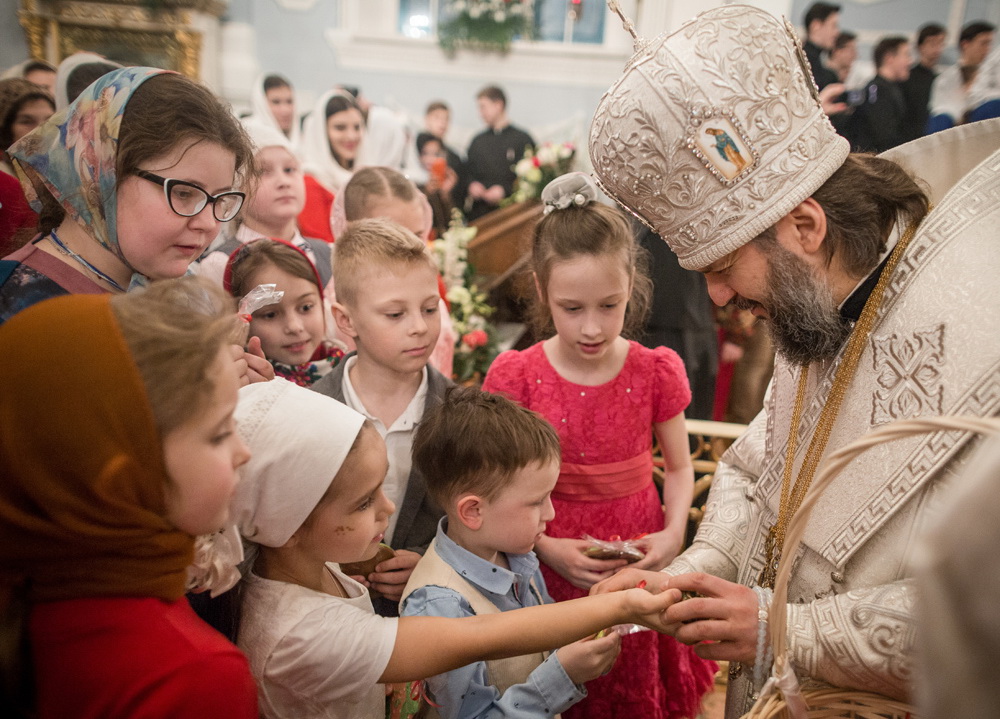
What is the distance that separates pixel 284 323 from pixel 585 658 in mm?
1454

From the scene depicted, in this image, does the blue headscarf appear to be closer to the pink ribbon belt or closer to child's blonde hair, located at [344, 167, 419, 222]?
the pink ribbon belt

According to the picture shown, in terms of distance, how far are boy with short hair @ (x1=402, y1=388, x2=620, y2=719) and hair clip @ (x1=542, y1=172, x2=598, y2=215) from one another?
84 cm

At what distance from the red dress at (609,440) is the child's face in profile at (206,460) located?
129 centimetres

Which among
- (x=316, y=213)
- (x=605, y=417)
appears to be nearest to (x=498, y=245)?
(x=316, y=213)

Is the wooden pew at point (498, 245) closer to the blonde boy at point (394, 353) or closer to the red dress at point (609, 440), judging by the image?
the red dress at point (609, 440)

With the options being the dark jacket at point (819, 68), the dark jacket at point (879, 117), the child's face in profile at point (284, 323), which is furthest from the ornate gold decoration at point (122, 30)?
the child's face in profile at point (284, 323)

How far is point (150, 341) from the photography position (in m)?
1.05

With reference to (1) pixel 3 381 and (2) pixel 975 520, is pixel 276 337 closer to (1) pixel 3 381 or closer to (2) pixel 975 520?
(1) pixel 3 381

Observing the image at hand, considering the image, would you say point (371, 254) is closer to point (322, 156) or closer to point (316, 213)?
point (316, 213)

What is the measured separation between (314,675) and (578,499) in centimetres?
119

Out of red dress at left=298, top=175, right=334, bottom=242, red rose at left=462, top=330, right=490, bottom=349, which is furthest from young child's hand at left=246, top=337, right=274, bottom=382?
red dress at left=298, top=175, right=334, bottom=242

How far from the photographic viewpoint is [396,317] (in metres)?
2.14

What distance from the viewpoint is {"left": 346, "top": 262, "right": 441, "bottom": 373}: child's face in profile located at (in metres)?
2.11

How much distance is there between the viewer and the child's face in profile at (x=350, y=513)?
1445 millimetres
